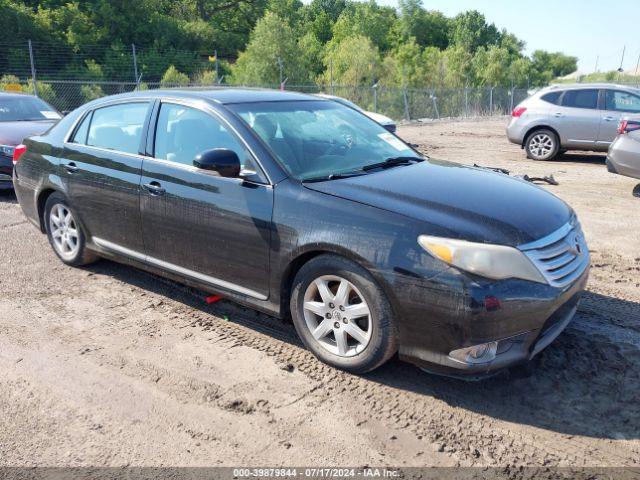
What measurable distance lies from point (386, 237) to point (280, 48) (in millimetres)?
38485

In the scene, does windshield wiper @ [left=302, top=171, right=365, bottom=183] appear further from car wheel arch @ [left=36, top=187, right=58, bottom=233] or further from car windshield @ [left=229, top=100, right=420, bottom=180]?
car wheel arch @ [left=36, top=187, right=58, bottom=233]

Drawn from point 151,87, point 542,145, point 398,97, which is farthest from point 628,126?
point 151,87

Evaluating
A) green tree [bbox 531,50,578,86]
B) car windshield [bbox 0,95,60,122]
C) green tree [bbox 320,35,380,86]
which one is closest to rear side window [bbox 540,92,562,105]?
car windshield [bbox 0,95,60,122]

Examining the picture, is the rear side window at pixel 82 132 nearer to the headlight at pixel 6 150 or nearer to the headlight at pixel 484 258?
the headlight at pixel 484 258

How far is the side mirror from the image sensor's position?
146 inches

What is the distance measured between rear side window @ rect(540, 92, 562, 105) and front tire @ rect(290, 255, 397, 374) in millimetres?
10762

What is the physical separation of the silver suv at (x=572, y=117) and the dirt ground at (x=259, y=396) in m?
8.34

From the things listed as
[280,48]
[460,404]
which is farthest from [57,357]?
[280,48]

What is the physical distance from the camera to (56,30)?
4209 cm

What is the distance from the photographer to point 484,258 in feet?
10.0

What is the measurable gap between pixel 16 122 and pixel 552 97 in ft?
34.2

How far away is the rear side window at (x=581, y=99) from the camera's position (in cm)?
1221

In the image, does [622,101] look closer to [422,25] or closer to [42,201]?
[42,201]

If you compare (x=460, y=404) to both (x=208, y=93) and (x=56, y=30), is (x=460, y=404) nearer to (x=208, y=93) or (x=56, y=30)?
(x=208, y=93)
